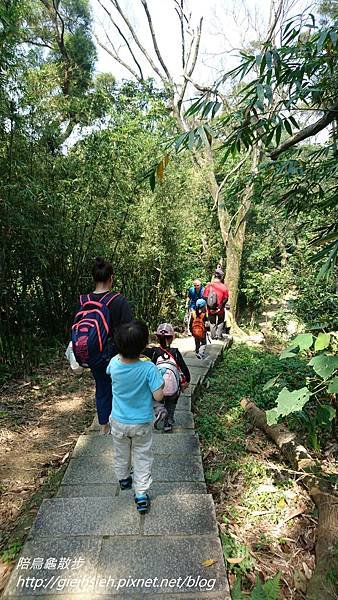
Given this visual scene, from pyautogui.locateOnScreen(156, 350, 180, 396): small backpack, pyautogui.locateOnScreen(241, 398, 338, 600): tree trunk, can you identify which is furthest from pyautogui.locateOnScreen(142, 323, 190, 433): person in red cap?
pyautogui.locateOnScreen(241, 398, 338, 600): tree trunk

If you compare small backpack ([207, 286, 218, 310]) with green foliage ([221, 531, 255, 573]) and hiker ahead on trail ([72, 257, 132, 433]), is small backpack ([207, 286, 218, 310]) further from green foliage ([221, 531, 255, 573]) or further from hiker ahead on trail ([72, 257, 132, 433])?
green foliage ([221, 531, 255, 573])

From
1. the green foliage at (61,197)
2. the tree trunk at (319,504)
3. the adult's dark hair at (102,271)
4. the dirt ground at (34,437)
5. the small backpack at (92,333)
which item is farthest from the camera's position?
the green foliage at (61,197)

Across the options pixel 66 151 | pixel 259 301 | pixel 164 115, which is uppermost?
pixel 164 115

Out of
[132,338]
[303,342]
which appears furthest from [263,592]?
[132,338]

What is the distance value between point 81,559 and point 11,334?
3.45 meters

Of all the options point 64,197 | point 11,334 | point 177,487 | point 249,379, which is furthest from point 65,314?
point 177,487

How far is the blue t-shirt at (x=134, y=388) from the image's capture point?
6.86 ft

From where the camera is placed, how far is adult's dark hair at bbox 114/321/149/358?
205cm

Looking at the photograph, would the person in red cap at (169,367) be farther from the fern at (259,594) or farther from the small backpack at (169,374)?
the fern at (259,594)

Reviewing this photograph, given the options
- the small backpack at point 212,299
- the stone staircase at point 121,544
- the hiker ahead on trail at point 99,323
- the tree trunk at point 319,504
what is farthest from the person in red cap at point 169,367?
the small backpack at point 212,299

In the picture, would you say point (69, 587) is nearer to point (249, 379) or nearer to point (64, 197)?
point (249, 379)

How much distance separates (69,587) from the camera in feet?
5.39

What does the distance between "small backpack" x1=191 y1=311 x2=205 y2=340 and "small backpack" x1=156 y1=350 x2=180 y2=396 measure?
2.26 m

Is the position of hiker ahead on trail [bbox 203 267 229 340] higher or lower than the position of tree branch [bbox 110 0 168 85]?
lower
